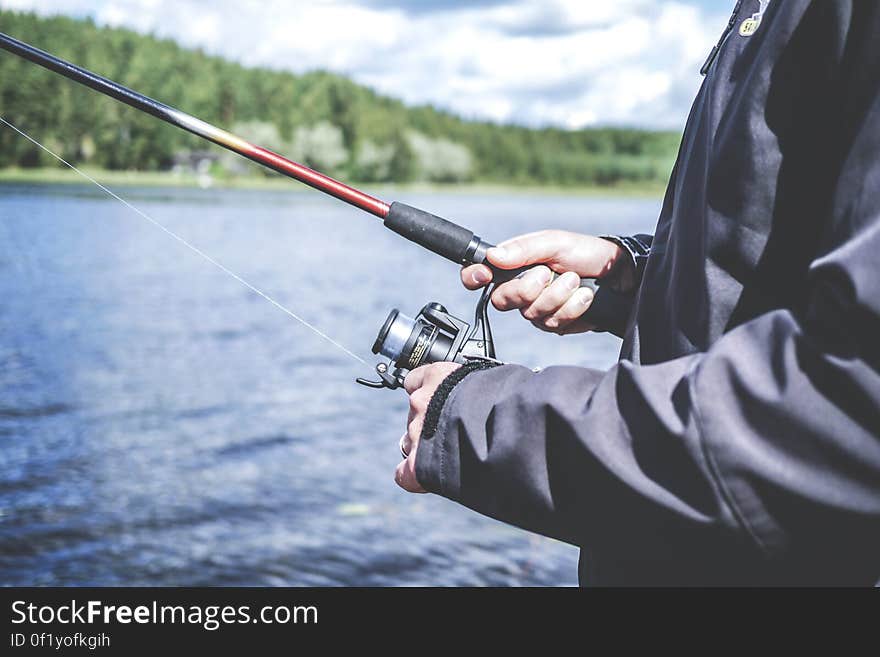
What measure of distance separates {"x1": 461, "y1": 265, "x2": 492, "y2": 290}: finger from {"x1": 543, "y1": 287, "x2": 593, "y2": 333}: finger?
19cm

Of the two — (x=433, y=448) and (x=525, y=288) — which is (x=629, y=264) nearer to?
(x=525, y=288)

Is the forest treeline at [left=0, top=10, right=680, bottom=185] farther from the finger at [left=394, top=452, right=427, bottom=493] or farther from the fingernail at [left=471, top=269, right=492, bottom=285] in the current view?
the finger at [left=394, top=452, right=427, bottom=493]

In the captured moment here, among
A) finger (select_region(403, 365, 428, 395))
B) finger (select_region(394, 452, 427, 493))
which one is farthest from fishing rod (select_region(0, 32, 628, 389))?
finger (select_region(394, 452, 427, 493))

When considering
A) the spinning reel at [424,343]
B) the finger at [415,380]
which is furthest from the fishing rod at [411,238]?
the finger at [415,380]

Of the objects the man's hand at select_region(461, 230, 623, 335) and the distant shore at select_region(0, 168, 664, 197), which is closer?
the man's hand at select_region(461, 230, 623, 335)

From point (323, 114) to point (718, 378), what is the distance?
313 feet

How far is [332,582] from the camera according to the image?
221 inches

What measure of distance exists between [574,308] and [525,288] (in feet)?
0.46

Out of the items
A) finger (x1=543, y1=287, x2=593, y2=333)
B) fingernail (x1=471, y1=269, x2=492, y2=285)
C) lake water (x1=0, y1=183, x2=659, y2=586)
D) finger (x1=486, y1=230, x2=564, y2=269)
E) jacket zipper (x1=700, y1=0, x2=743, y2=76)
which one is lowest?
lake water (x1=0, y1=183, x2=659, y2=586)

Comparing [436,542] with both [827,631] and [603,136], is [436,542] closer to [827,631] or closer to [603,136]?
[827,631]

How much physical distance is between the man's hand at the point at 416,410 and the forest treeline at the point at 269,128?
35016 mm

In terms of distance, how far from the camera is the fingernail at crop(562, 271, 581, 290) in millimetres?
2193

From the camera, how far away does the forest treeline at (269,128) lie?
5484 cm

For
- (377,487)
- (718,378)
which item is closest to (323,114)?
(377,487)
